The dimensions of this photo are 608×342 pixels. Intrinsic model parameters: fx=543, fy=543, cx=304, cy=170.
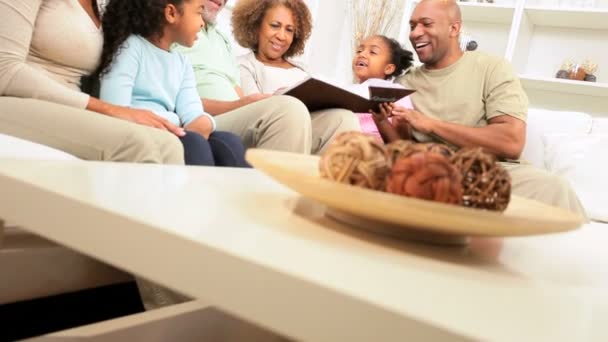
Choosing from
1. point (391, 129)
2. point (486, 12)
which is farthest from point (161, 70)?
point (486, 12)

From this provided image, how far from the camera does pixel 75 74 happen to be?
1.43 m

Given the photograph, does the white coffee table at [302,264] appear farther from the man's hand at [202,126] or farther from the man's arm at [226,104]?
the man's arm at [226,104]

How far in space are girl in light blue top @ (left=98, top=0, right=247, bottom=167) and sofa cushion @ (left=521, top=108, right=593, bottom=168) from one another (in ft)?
4.39

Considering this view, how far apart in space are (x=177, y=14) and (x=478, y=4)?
2.15 m

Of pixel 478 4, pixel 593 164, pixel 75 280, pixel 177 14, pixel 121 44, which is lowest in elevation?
pixel 75 280

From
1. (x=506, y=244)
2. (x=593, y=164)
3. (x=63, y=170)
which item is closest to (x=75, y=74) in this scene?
(x=63, y=170)

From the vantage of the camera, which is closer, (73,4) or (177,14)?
(73,4)

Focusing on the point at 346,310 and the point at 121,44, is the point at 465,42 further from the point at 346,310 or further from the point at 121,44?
the point at 346,310

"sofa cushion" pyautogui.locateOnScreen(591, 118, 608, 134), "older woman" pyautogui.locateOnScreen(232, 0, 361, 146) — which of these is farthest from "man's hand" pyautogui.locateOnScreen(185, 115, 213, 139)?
"sofa cushion" pyautogui.locateOnScreen(591, 118, 608, 134)

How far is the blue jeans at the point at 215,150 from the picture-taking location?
142cm

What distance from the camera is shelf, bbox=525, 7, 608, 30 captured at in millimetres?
2945

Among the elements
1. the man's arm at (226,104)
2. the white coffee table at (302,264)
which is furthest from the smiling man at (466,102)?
the white coffee table at (302,264)

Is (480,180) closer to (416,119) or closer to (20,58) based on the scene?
(20,58)

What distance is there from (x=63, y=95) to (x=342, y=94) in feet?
Answer: 2.59
